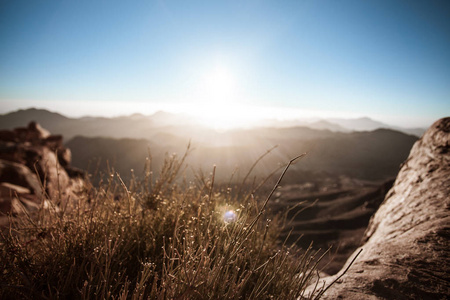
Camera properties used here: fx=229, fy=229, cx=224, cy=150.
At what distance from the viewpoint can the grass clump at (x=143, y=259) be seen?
922 mm

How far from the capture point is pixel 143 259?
4.81ft

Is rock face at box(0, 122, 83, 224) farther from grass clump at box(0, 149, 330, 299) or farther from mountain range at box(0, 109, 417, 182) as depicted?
mountain range at box(0, 109, 417, 182)

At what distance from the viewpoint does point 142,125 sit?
11644 cm

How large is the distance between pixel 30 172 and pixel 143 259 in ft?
18.4

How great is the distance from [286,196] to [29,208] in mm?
14501

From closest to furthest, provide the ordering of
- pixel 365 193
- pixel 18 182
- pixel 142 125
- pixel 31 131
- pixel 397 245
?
pixel 397 245
pixel 18 182
pixel 31 131
pixel 365 193
pixel 142 125

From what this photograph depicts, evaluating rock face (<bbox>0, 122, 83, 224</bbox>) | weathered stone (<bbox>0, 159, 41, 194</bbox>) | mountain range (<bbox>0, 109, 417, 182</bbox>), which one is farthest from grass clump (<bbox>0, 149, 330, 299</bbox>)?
mountain range (<bbox>0, 109, 417, 182</bbox>)

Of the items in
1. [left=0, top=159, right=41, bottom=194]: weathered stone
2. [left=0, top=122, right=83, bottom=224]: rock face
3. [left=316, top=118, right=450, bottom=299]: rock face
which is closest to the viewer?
[left=316, top=118, right=450, bottom=299]: rock face

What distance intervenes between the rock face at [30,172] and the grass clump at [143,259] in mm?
293

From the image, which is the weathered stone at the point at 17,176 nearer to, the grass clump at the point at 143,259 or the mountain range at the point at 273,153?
the grass clump at the point at 143,259

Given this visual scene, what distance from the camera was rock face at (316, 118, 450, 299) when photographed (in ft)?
4.47

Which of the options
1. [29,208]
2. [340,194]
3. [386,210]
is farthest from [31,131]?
[340,194]

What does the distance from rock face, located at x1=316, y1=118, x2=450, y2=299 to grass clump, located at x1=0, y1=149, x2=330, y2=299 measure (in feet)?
1.17

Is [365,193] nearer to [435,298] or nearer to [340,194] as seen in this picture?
[340,194]
